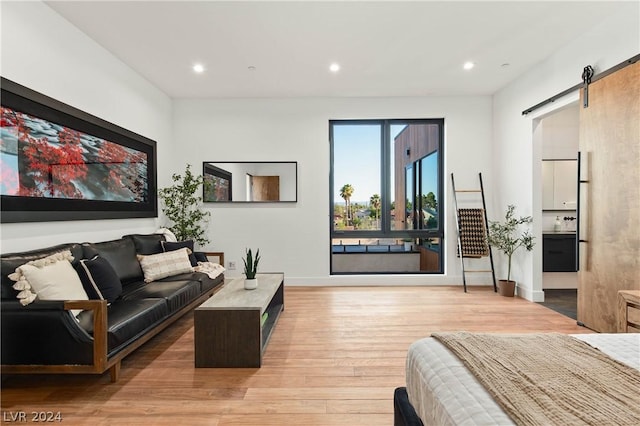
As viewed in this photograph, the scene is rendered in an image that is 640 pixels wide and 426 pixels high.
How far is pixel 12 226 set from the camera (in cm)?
254

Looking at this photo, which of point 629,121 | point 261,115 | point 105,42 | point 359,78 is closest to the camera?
point 629,121

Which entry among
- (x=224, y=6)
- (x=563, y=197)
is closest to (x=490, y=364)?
(x=224, y=6)

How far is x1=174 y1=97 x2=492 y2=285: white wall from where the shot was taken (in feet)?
17.4

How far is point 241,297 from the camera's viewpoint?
2.84 meters

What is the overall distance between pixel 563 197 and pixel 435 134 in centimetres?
208

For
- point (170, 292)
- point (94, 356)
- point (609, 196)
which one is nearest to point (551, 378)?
point (94, 356)

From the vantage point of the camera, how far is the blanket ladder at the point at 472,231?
5.11 meters

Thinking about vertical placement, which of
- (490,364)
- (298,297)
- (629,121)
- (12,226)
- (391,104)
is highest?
(391,104)

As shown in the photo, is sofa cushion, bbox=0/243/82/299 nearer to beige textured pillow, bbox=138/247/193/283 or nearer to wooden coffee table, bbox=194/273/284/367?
beige textured pillow, bbox=138/247/193/283

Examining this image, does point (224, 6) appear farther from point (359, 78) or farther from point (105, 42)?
point (359, 78)

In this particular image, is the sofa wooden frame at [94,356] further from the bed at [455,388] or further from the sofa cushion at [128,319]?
the bed at [455,388]

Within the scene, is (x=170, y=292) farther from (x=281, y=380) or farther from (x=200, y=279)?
(x=281, y=380)

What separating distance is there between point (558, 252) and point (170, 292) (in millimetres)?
5018

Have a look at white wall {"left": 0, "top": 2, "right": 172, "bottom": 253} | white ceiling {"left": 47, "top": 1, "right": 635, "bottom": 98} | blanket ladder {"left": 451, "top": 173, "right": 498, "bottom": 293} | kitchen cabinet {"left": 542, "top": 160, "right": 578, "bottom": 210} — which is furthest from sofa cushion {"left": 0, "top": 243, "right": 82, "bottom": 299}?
kitchen cabinet {"left": 542, "top": 160, "right": 578, "bottom": 210}
